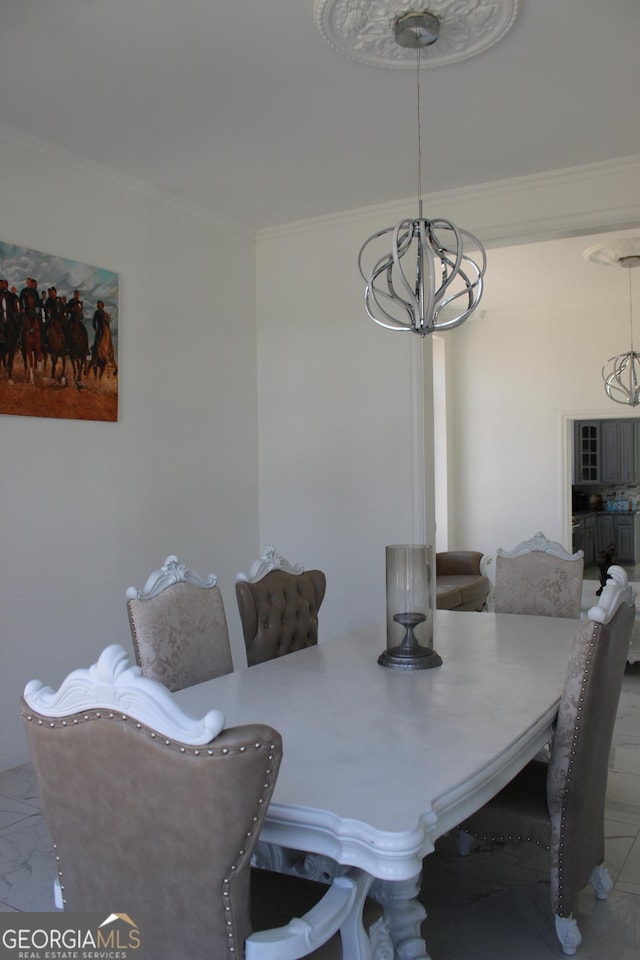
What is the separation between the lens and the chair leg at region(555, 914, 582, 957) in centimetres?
216

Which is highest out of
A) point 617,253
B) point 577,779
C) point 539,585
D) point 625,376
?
point 617,253

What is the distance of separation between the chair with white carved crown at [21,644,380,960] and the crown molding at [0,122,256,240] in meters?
3.24

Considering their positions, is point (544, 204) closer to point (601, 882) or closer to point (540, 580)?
point (540, 580)

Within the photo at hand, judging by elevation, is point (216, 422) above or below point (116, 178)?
below

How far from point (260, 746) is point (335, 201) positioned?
418 centimetres

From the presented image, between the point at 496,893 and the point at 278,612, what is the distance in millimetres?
1211

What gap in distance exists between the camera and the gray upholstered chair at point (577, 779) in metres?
1.98

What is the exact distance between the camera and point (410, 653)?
8.50 feet

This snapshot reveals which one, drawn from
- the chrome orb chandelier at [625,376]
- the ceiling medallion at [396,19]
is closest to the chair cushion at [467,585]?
the chrome orb chandelier at [625,376]

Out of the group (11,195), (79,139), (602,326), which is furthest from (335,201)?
(602,326)

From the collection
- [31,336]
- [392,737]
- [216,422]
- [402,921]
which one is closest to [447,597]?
[216,422]

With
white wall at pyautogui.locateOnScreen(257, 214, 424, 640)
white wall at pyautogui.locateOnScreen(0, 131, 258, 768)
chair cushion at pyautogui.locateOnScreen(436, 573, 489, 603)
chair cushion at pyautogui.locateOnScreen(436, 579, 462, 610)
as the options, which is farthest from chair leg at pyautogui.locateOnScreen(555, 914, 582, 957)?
chair cushion at pyautogui.locateOnScreen(436, 573, 489, 603)

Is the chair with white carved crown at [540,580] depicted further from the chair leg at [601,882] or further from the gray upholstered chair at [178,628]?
the gray upholstered chair at [178,628]

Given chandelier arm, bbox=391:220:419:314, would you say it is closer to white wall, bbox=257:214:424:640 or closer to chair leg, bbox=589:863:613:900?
chair leg, bbox=589:863:613:900
